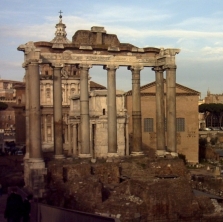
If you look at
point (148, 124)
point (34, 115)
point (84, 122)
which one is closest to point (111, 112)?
point (84, 122)

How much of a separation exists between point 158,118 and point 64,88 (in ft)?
78.7

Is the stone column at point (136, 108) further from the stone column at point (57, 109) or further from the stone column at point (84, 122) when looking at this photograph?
the stone column at point (57, 109)

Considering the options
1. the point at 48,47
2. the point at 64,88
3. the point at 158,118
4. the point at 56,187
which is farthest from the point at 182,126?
the point at 56,187

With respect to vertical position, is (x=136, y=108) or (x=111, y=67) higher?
(x=111, y=67)

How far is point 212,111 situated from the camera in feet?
239

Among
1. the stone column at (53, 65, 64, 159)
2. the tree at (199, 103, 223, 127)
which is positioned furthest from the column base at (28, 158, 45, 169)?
the tree at (199, 103, 223, 127)

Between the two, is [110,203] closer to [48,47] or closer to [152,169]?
[152,169]

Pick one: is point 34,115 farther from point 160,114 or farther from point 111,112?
point 160,114

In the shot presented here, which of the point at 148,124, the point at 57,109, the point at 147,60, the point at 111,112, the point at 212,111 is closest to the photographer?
the point at 57,109

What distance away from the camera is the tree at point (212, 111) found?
237 ft

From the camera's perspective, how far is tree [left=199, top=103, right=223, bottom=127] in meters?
72.1

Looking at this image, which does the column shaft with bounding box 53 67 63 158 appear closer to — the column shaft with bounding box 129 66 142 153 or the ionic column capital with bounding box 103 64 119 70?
A: the ionic column capital with bounding box 103 64 119 70

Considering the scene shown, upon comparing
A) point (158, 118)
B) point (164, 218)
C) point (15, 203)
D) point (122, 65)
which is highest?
point (122, 65)

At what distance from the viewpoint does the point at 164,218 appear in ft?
47.9
